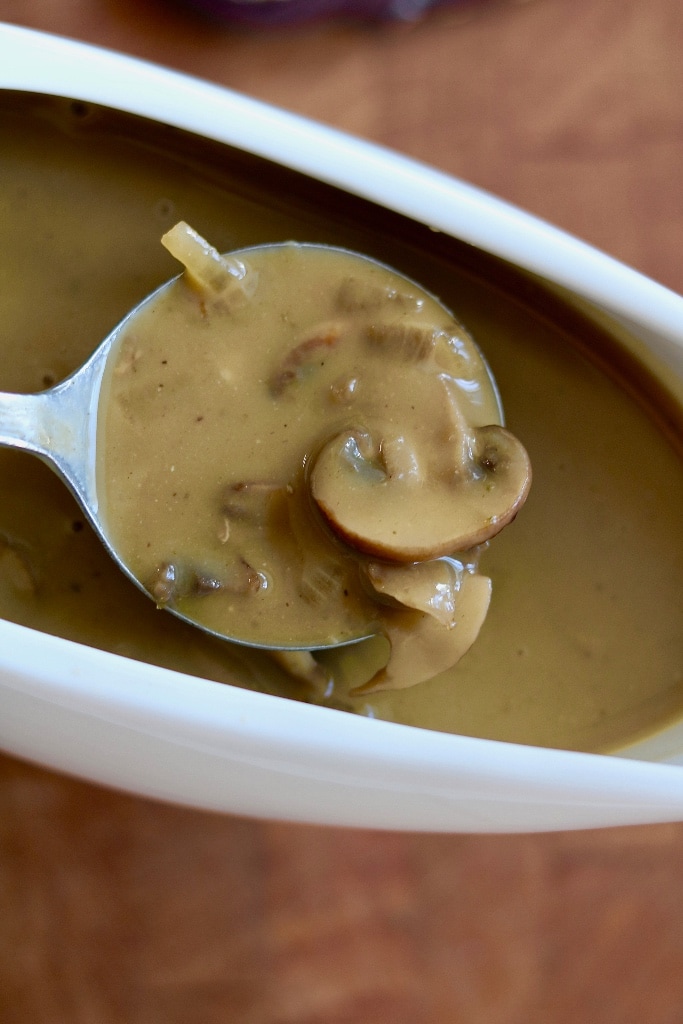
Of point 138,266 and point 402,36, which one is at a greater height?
point 402,36

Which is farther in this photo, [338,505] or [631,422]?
[631,422]

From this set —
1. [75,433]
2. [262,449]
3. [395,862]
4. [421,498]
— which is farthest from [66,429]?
[395,862]

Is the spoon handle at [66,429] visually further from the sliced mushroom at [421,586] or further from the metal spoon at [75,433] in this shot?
the sliced mushroom at [421,586]

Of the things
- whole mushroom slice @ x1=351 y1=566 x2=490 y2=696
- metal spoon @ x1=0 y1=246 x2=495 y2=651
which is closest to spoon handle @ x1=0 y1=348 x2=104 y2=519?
metal spoon @ x1=0 y1=246 x2=495 y2=651

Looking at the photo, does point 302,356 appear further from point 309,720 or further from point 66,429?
point 309,720

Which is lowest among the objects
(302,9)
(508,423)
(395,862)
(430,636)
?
(395,862)

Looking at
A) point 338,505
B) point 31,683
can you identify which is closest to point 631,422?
point 338,505

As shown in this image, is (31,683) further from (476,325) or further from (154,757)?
(476,325)
